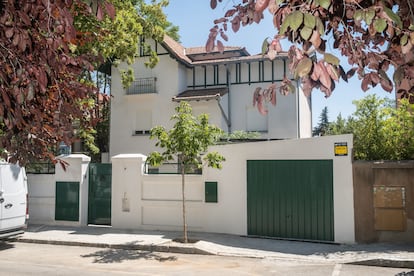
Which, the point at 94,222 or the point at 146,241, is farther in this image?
the point at 94,222

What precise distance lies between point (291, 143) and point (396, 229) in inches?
136

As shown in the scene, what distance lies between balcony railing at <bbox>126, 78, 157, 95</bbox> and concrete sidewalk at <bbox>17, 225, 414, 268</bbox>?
11.4 meters

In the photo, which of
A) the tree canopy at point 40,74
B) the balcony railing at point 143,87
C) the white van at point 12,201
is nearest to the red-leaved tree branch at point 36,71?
the tree canopy at point 40,74

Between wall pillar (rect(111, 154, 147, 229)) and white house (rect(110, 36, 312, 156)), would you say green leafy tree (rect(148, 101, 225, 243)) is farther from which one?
white house (rect(110, 36, 312, 156))

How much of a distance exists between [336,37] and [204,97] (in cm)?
1881

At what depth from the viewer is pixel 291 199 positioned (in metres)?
11.2

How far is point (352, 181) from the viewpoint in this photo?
10.6 m

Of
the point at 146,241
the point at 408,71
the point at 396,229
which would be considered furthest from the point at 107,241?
the point at 408,71

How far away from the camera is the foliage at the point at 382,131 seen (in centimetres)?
1071

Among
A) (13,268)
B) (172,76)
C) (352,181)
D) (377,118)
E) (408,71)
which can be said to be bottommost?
(13,268)

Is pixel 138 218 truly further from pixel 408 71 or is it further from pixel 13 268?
pixel 408 71

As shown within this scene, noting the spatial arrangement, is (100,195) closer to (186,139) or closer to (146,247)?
(146,247)

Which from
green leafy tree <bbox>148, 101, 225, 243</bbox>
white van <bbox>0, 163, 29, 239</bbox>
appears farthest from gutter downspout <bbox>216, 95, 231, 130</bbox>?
white van <bbox>0, 163, 29, 239</bbox>

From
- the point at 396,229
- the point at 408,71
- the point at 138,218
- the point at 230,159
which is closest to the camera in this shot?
the point at 408,71
